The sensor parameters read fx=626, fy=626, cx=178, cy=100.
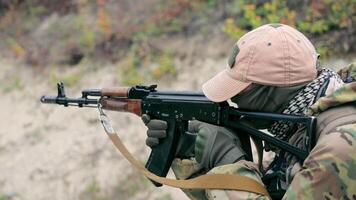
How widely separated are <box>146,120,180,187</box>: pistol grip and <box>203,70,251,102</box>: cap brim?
50cm

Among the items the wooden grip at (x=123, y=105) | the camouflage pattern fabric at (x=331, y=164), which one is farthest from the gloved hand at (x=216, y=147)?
the wooden grip at (x=123, y=105)

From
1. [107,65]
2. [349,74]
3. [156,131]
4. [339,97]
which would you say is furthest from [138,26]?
[339,97]

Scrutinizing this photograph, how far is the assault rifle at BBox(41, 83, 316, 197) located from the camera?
2514mm

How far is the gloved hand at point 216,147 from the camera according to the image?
2707 millimetres

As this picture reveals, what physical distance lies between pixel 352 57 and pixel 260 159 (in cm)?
310

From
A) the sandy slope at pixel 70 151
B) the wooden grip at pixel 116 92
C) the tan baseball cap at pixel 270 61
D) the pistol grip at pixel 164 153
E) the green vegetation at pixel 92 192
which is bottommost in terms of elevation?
the green vegetation at pixel 92 192

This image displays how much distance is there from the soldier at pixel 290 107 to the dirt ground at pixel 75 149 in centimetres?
Answer: 321

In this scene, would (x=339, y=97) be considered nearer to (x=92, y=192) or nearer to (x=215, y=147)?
(x=215, y=147)

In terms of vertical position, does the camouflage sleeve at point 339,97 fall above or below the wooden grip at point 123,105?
above

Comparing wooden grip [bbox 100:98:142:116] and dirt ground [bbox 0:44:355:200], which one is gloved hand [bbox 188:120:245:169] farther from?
dirt ground [bbox 0:44:355:200]

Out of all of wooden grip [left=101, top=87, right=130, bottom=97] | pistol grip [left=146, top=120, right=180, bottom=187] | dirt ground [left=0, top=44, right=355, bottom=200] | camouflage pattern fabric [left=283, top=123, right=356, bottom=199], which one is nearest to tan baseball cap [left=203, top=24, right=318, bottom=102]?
camouflage pattern fabric [left=283, top=123, right=356, bottom=199]

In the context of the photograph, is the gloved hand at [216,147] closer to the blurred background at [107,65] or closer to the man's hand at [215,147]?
the man's hand at [215,147]

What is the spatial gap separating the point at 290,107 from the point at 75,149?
459 centimetres

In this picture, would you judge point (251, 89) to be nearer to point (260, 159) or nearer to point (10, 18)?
point (260, 159)
